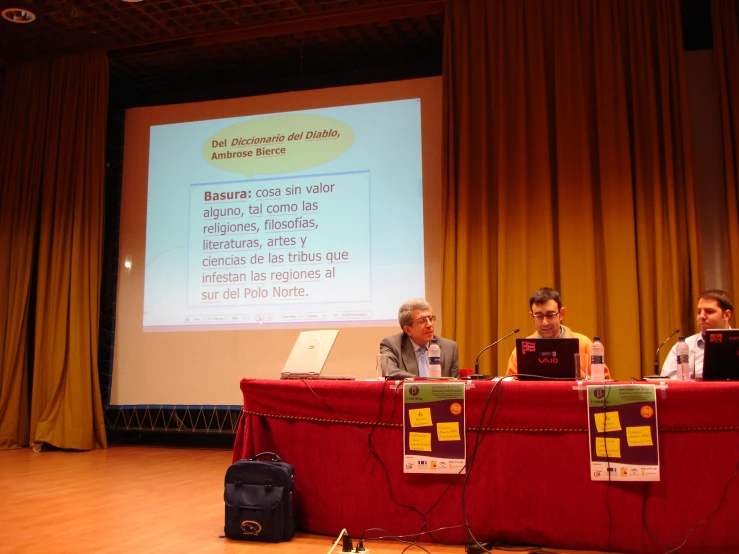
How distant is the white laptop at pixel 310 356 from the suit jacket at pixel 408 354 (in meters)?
0.40

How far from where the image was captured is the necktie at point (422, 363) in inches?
141

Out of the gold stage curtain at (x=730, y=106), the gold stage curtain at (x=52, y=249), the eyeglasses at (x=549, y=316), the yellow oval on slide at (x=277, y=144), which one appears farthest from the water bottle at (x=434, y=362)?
the gold stage curtain at (x=52, y=249)

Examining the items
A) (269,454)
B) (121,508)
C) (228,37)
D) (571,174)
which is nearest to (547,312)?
(269,454)

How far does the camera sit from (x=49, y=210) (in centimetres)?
610

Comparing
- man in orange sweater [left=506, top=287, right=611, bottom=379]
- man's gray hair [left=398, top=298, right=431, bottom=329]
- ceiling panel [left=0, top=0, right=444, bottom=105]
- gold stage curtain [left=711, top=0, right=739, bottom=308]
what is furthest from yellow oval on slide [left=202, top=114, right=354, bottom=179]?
gold stage curtain [left=711, top=0, right=739, bottom=308]

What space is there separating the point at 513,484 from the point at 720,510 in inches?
27.8

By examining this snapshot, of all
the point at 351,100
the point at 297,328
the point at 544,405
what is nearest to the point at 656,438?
the point at 544,405

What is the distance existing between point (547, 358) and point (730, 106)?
10.3 ft

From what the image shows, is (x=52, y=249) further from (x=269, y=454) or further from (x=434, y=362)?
(x=434, y=362)

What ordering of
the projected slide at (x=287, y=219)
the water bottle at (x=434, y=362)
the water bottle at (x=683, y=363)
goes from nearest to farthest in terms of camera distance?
the water bottle at (x=683, y=363) → the water bottle at (x=434, y=362) → the projected slide at (x=287, y=219)

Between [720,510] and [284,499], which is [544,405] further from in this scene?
[284,499]

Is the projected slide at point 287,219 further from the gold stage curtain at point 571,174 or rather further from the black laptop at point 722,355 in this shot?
the black laptop at point 722,355

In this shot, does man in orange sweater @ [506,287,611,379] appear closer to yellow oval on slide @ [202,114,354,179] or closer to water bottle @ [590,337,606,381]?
water bottle @ [590,337,606,381]

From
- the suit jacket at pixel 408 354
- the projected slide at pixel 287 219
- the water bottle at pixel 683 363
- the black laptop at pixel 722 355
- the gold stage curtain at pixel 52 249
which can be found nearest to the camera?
the black laptop at pixel 722 355
